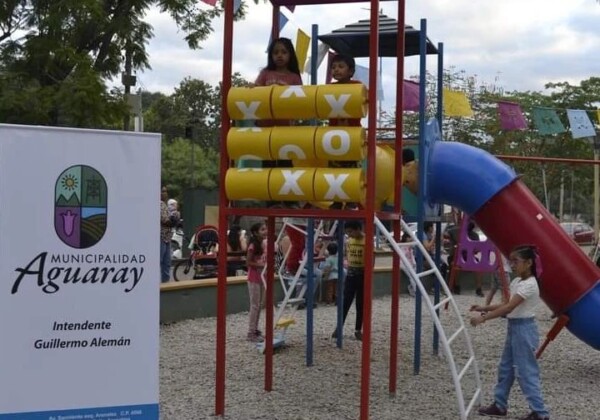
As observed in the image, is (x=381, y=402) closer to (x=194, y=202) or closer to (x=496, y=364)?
(x=496, y=364)

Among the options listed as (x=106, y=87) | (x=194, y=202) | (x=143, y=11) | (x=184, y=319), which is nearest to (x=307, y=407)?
(x=184, y=319)

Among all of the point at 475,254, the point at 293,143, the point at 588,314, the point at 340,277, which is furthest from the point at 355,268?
the point at 293,143

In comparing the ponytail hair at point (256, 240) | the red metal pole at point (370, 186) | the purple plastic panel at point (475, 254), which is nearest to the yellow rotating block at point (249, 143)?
the red metal pole at point (370, 186)

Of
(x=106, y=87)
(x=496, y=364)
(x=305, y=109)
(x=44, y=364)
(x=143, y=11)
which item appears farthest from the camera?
(x=143, y=11)

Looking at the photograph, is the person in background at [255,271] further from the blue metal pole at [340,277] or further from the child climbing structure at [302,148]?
the child climbing structure at [302,148]

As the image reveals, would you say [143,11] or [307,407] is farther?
[143,11]

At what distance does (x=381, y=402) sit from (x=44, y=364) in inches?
133

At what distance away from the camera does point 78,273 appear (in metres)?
3.96

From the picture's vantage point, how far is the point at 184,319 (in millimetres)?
10602

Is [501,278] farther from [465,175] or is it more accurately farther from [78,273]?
[78,273]

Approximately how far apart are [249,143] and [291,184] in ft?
1.51

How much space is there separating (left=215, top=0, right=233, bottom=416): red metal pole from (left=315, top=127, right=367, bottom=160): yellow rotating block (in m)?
0.85

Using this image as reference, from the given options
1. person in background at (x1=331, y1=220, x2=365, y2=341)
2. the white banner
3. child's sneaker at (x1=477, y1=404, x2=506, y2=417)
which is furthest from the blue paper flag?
the white banner

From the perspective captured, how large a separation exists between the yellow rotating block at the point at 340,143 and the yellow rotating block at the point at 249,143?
0.41 m
